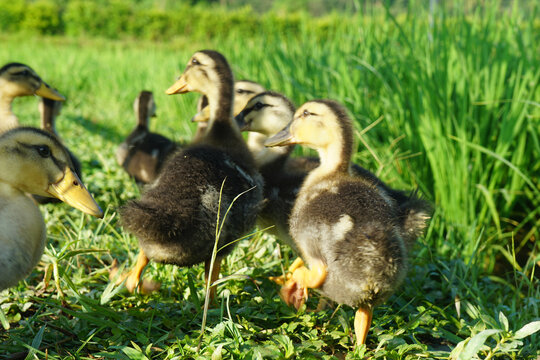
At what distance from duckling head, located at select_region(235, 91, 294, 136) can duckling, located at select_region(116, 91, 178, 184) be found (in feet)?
3.56

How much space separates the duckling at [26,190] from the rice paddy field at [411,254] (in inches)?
11.2

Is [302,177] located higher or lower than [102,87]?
higher

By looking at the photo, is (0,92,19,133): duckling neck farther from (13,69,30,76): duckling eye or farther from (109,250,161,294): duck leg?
(109,250,161,294): duck leg

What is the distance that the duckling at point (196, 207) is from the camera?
7.91ft

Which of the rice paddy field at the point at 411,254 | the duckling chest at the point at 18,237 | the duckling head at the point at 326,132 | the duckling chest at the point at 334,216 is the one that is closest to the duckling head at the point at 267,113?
the duckling head at the point at 326,132

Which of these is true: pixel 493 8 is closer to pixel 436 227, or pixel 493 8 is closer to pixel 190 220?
pixel 436 227

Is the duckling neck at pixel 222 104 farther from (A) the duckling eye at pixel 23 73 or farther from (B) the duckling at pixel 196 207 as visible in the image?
(A) the duckling eye at pixel 23 73

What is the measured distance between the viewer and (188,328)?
2.59 meters

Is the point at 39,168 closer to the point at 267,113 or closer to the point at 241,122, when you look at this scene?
the point at 241,122

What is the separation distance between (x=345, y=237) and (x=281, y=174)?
1168mm

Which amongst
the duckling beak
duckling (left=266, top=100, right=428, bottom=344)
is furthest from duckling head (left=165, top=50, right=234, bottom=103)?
duckling (left=266, top=100, right=428, bottom=344)

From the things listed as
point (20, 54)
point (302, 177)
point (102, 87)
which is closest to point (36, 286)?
point (302, 177)

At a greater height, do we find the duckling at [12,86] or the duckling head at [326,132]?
the duckling head at [326,132]

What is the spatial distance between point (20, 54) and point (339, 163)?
15654 mm
